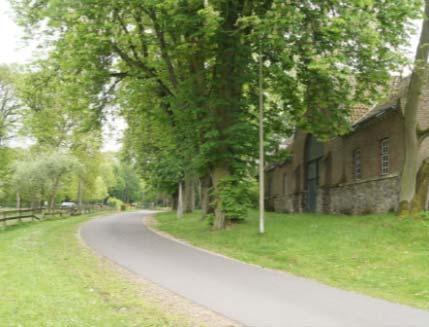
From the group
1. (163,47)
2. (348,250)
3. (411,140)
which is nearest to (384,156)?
(411,140)

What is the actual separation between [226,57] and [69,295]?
43.6 ft

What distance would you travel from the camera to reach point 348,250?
14.8 metres

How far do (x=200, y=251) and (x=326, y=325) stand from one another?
929 centimetres

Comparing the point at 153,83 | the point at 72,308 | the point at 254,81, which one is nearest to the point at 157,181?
the point at 153,83

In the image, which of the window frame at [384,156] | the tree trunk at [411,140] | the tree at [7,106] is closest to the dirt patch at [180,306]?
the tree trunk at [411,140]

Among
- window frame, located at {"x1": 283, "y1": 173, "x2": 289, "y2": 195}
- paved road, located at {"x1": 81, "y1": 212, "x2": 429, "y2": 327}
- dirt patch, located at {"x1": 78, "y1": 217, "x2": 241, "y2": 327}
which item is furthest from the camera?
window frame, located at {"x1": 283, "y1": 173, "x2": 289, "y2": 195}

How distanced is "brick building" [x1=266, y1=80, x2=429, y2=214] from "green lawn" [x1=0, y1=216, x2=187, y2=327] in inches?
565

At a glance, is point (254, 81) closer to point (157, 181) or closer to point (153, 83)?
point (153, 83)

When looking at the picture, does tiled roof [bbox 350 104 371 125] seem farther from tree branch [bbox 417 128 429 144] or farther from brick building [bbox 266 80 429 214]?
tree branch [bbox 417 128 429 144]

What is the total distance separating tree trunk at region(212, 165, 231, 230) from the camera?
20828 mm

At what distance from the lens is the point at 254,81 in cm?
2073

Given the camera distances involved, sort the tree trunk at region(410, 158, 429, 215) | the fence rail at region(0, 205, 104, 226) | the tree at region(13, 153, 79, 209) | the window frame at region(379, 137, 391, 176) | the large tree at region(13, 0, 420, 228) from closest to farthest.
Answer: the large tree at region(13, 0, 420, 228) < the tree trunk at region(410, 158, 429, 215) < the window frame at region(379, 137, 391, 176) < the fence rail at region(0, 205, 104, 226) < the tree at region(13, 153, 79, 209)

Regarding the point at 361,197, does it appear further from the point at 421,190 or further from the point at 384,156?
the point at 421,190

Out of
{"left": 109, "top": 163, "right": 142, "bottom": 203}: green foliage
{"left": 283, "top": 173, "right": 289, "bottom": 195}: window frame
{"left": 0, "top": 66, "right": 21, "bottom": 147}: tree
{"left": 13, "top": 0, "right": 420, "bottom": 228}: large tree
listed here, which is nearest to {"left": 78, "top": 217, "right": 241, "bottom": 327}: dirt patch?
{"left": 13, "top": 0, "right": 420, "bottom": 228}: large tree
